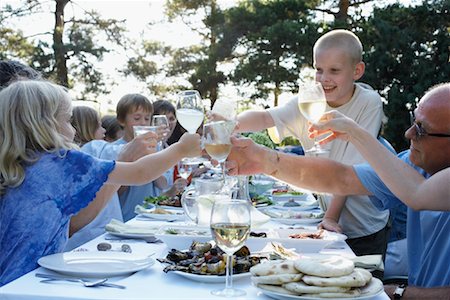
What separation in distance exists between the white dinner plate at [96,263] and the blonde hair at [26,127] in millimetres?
406

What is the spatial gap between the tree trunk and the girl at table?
48.2ft

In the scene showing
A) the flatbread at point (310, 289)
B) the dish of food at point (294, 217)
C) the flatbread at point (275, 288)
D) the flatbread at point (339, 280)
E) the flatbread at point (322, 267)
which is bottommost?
the dish of food at point (294, 217)

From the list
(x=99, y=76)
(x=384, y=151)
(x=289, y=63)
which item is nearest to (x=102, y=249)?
(x=384, y=151)

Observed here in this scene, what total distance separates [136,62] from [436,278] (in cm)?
1665

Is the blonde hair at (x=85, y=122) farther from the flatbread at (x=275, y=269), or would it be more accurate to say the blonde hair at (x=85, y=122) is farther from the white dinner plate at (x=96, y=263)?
the flatbread at (x=275, y=269)

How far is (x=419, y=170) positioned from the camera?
8.11ft

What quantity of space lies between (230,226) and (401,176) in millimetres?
841

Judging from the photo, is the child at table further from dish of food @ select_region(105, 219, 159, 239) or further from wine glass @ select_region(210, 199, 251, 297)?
wine glass @ select_region(210, 199, 251, 297)

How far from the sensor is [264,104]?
17.1 m

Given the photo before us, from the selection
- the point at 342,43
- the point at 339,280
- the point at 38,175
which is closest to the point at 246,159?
the point at 38,175

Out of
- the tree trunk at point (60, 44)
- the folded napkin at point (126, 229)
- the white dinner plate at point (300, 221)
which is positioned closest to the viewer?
the folded napkin at point (126, 229)

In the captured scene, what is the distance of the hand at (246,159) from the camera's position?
281cm

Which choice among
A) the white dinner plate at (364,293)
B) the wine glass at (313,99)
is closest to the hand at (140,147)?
the wine glass at (313,99)

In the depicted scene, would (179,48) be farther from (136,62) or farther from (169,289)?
(169,289)
